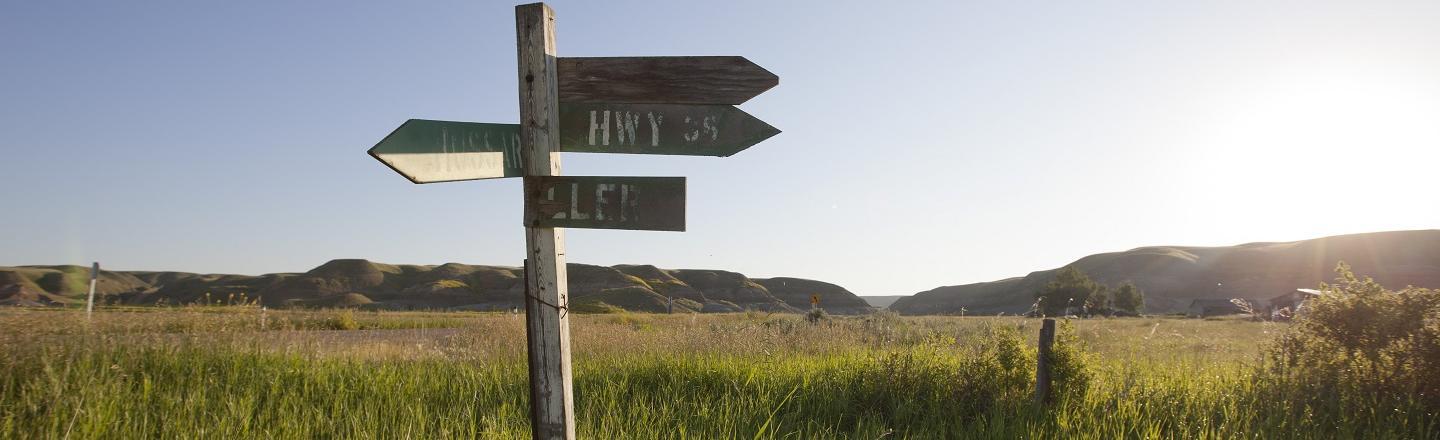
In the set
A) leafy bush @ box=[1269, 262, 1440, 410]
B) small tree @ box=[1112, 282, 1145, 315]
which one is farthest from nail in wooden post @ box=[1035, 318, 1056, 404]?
small tree @ box=[1112, 282, 1145, 315]

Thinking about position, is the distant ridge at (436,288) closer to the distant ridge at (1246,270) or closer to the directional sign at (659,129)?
the distant ridge at (1246,270)

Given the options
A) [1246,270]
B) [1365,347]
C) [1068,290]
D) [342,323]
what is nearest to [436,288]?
[342,323]

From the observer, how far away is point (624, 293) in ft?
219

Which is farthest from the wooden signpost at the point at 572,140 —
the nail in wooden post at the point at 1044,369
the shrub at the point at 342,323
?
the shrub at the point at 342,323

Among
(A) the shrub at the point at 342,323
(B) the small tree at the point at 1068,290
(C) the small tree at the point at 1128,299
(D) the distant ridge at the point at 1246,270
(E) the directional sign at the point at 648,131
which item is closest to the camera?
(E) the directional sign at the point at 648,131

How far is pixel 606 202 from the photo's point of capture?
2740 mm

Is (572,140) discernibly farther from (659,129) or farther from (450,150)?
(450,150)

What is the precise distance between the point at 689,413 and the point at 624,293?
62558 millimetres

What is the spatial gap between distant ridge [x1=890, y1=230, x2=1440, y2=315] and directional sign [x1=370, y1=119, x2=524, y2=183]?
4271 inches

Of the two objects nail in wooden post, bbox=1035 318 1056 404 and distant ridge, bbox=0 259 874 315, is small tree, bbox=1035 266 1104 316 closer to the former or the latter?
distant ridge, bbox=0 259 874 315

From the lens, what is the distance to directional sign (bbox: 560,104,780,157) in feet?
9.43

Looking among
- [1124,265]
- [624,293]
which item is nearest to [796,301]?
[624,293]

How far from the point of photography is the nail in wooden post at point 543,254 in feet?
8.83

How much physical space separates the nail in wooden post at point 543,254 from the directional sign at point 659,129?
11cm
